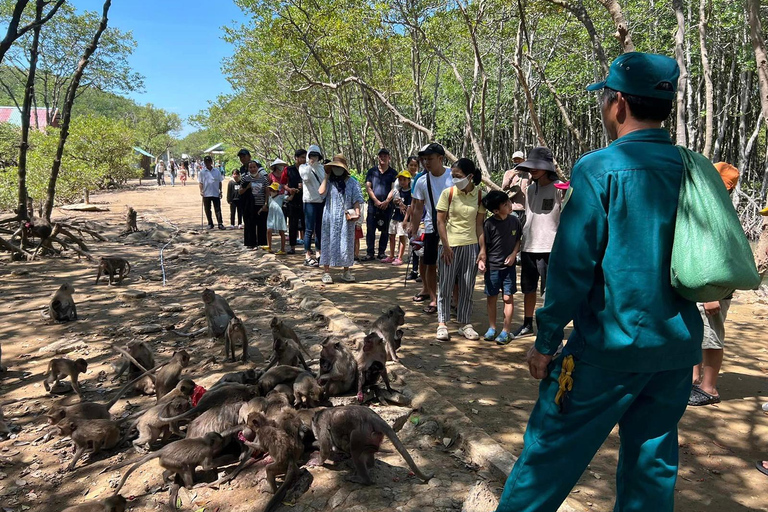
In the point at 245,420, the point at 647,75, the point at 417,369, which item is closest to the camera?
the point at 647,75

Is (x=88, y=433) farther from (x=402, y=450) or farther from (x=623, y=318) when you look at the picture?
(x=623, y=318)

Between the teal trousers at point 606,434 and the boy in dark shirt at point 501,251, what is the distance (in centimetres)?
375

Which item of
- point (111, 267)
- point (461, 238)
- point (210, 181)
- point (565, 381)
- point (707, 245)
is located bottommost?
point (111, 267)

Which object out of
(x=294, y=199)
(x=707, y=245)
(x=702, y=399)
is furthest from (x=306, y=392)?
(x=294, y=199)

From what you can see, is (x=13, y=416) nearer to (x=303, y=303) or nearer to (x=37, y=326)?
(x=37, y=326)

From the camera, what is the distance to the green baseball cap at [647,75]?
1833mm

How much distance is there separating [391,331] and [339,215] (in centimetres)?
357

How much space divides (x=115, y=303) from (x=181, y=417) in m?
4.63

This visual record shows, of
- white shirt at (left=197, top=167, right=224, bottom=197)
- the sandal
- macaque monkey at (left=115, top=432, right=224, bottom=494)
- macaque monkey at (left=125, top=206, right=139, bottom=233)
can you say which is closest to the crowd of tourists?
macaque monkey at (left=115, top=432, right=224, bottom=494)

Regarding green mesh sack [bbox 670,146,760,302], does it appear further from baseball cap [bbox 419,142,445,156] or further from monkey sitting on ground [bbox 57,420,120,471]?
baseball cap [bbox 419,142,445,156]

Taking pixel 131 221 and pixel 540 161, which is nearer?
pixel 540 161

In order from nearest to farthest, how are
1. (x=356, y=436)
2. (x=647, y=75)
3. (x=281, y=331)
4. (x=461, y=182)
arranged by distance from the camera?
(x=647, y=75) → (x=356, y=436) → (x=281, y=331) → (x=461, y=182)

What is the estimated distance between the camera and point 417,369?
16.3 ft

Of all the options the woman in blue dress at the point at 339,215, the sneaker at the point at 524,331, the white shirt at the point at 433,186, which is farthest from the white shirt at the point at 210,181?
the sneaker at the point at 524,331
